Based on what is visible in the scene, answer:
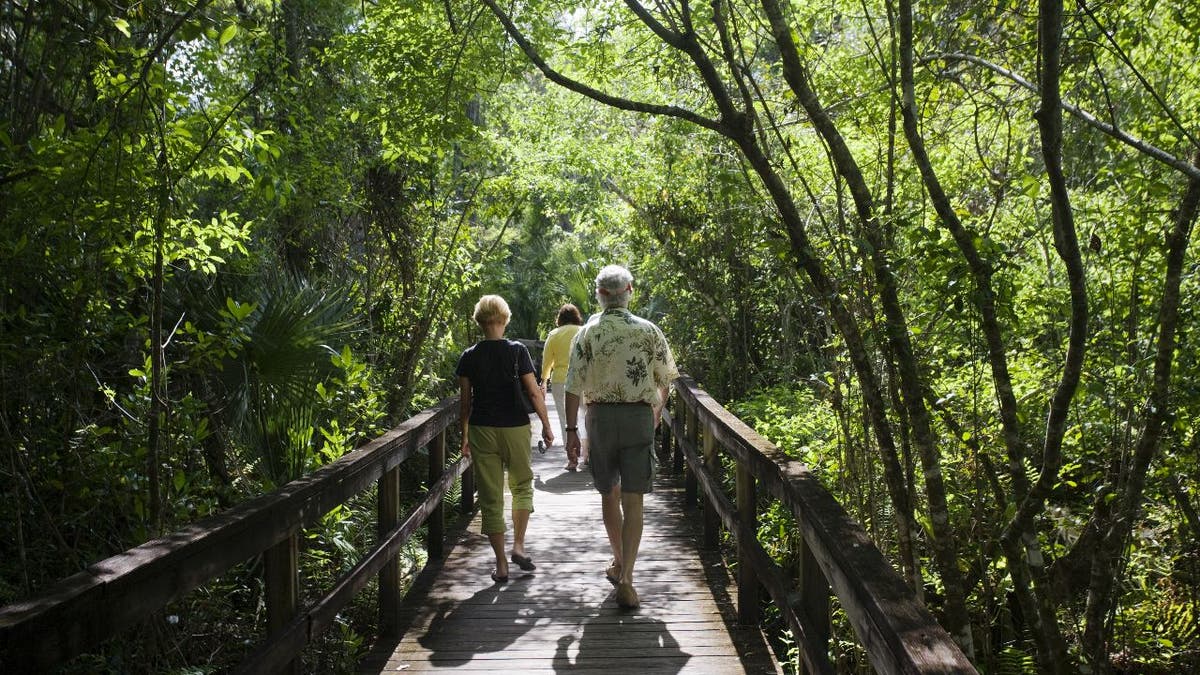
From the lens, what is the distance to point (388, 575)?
487cm

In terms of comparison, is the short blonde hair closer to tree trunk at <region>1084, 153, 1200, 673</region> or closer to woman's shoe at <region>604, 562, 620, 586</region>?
woman's shoe at <region>604, 562, 620, 586</region>

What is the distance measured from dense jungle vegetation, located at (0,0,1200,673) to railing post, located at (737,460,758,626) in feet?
Result: 1.72

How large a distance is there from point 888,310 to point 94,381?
337cm

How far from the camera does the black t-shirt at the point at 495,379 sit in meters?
5.71

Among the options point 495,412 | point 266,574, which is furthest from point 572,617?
point 266,574

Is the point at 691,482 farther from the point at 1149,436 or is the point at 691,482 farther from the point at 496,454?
the point at 1149,436

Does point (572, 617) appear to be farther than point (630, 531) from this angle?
No

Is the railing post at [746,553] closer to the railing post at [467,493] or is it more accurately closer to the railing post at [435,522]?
the railing post at [435,522]

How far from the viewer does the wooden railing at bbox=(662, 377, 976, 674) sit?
2236mm

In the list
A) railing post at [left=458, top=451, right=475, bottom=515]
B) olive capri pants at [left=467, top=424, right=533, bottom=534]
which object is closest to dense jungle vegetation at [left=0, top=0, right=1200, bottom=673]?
olive capri pants at [left=467, top=424, right=533, bottom=534]

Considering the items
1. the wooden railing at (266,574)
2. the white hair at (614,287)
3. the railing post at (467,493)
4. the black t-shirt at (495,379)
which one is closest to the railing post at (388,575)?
the wooden railing at (266,574)

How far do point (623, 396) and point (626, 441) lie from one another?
24cm

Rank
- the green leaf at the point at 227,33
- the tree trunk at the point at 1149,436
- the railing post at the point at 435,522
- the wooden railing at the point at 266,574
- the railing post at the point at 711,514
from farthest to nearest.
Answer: the railing post at the point at 711,514 → the railing post at the point at 435,522 → the tree trunk at the point at 1149,436 → the green leaf at the point at 227,33 → the wooden railing at the point at 266,574

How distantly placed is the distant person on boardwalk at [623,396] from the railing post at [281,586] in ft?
6.82
